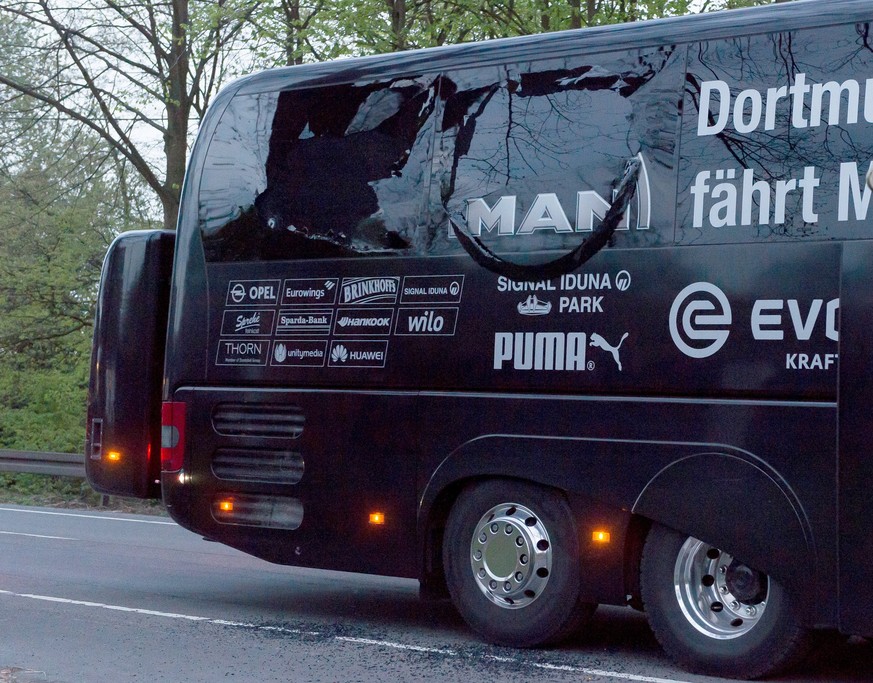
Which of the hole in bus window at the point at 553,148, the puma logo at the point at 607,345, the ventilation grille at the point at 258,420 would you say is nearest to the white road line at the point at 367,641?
the ventilation grille at the point at 258,420

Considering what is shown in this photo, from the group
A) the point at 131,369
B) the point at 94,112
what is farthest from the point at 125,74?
the point at 131,369

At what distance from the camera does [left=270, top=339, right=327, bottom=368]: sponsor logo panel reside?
7.88 metres

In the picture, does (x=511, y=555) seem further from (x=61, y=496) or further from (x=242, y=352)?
(x=61, y=496)

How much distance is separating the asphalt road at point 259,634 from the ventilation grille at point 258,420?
1.26 m

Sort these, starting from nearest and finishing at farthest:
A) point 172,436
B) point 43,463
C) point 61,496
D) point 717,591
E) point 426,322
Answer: point 717,591 < point 426,322 < point 172,436 < point 43,463 < point 61,496

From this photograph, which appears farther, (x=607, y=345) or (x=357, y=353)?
(x=357, y=353)

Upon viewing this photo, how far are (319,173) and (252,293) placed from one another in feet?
3.00

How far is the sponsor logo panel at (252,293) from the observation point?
26.6 feet

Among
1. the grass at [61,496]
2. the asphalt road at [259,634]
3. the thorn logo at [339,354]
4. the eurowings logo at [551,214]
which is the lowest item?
the grass at [61,496]

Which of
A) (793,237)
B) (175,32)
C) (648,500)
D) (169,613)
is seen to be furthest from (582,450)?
(175,32)

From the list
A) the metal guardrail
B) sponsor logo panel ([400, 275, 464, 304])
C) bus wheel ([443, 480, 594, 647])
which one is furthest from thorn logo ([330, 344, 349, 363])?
the metal guardrail

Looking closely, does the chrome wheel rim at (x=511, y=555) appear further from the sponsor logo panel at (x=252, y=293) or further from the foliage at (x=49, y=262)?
the foliage at (x=49, y=262)

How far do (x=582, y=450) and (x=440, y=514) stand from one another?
1153mm

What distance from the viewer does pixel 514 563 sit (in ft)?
23.6
